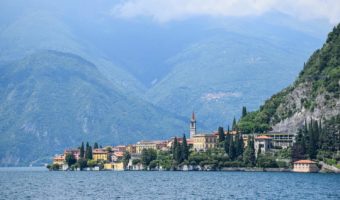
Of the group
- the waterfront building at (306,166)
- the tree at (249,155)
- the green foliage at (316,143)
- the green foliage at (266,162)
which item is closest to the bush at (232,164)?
the tree at (249,155)

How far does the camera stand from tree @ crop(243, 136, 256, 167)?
190 meters

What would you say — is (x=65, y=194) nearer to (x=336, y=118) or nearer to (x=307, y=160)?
(x=307, y=160)

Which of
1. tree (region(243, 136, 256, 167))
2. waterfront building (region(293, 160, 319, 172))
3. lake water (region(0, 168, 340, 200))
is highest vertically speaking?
tree (region(243, 136, 256, 167))

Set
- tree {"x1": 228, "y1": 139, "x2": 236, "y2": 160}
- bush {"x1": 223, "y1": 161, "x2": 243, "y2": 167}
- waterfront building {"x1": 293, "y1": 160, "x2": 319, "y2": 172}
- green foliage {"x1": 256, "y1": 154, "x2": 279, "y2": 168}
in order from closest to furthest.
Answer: waterfront building {"x1": 293, "y1": 160, "x2": 319, "y2": 172}, green foliage {"x1": 256, "y1": 154, "x2": 279, "y2": 168}, bush {"x1": 223, "y1": 161, "x2": 243, "y2": 167}, tree {"x1": 228, "y1": 139, "x2": 236, "y2": 160}

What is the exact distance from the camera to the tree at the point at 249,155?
19012cm

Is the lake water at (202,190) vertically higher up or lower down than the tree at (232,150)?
lower down

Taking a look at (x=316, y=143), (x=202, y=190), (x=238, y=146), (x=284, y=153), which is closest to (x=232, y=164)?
(x=238, y=146)

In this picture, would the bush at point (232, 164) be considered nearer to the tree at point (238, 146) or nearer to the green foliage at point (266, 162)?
the tree at point (238, 146)

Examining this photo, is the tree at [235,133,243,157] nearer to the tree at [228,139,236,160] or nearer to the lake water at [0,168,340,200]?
the tree at [228,139,236,160]

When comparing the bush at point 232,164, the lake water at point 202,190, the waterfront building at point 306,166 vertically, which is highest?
the bush at point 232,164

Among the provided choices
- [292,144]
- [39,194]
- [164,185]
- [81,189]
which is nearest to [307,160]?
[292,144]

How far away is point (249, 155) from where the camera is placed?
627 feet

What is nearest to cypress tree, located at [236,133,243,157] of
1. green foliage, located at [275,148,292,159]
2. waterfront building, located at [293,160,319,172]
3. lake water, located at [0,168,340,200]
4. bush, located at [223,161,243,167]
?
bush, located at [223,161,243,167]

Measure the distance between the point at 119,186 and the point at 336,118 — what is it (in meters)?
70.5
